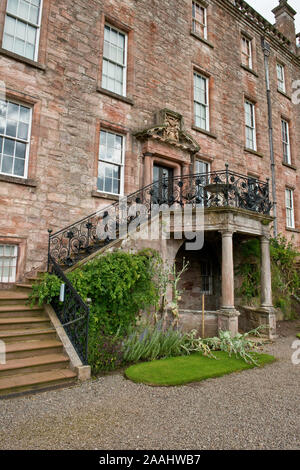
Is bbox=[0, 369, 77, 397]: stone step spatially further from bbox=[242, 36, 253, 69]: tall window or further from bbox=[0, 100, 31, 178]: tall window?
bbox=[242, 36, 253, 69]: tall window

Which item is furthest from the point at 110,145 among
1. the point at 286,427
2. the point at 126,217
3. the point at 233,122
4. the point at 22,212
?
the point at 286,427

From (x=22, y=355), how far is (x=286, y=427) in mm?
4047

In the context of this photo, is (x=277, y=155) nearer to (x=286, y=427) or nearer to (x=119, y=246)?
(x=119, y=246)

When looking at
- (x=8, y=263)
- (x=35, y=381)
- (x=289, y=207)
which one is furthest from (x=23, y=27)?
(x=289, y=207)

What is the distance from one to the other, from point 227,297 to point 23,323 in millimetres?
4730

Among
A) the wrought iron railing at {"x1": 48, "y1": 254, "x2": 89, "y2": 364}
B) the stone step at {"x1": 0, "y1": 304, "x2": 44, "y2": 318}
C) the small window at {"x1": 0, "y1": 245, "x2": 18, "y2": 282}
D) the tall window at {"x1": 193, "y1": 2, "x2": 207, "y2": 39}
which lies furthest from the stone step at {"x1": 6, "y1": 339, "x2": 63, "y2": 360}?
the tall window at {"x1": 193, "y1": 2, "x2": 207, "y2": 39}

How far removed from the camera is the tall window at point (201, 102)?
43.5 ft

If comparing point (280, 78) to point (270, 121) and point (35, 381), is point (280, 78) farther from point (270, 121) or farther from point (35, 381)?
point (35, 381)

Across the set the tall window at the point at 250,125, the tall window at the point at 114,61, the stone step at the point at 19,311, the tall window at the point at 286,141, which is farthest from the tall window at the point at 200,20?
the stone step at the point at 19,311

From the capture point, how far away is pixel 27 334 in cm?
550

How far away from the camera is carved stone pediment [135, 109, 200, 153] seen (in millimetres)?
10695

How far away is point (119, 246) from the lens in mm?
7367

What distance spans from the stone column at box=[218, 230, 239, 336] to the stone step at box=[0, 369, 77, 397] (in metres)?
3.98

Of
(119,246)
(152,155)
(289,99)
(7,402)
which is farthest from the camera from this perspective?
(289,99)
